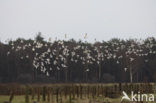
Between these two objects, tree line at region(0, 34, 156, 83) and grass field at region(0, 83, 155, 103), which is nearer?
grass field at region(0, 83, 155, 103)

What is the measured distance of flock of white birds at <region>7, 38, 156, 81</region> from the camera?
225ft

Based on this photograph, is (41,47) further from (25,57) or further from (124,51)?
(124,51)

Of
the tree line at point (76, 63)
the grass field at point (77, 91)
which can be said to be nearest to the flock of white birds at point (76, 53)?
the tree line at point (76, 63)

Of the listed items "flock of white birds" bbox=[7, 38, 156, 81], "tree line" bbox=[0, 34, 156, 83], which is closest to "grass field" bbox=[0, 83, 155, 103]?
"tree line" bbox=[0, 34, 156, 83]

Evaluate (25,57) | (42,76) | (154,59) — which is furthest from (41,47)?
(154,59)

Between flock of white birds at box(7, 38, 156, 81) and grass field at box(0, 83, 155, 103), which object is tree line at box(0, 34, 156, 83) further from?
grass field at box(0, 83, 155, 103)

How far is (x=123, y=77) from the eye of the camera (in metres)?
67.9

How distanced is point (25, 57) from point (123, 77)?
23.6 meters

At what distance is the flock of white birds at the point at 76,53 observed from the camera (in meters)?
68.4

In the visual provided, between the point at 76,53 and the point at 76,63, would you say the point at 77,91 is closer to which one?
the point at 76,63

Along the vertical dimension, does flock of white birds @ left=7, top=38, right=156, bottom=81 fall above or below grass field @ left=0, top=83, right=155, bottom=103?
above

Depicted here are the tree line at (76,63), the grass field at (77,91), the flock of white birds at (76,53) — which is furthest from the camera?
the flock of white birds at (76,53)

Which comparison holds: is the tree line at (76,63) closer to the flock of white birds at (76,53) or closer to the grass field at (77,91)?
the flock of white birds at (76,53)

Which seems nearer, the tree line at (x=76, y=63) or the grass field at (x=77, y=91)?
the grass field at (x=77, y=91)
